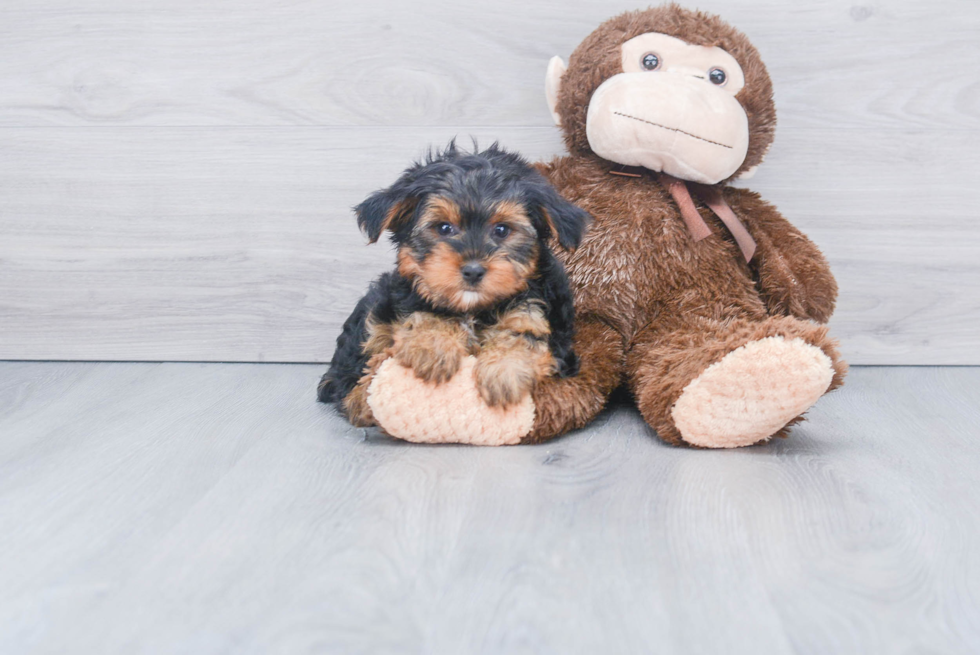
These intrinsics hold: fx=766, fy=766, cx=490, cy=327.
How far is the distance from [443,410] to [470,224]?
423mm

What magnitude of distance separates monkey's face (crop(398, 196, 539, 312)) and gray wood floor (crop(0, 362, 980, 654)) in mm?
378

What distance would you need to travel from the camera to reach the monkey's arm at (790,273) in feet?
6.65

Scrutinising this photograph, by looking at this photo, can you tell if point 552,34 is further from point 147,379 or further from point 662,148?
point 147,379

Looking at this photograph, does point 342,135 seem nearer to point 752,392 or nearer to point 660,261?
point 660,261

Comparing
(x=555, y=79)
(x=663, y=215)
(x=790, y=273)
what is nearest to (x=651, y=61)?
(x=555, y=79)

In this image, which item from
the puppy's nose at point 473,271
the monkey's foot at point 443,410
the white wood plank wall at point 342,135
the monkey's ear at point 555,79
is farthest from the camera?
the white wood plank wall at point 342,135

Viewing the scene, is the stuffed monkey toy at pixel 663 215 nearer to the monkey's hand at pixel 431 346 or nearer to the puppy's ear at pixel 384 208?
the monkey's hand at pixel 431 346

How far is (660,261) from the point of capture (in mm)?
2041

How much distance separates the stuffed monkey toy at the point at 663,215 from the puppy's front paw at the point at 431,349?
225mm

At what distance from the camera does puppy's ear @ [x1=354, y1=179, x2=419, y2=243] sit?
67.9 inches

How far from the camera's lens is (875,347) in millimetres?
2619

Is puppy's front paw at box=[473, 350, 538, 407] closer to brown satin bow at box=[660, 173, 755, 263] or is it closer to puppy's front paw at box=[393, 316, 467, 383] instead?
puppy's front paw at box=[393, 316, 467, 383]

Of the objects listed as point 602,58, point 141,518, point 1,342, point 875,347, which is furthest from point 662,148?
point 1,342

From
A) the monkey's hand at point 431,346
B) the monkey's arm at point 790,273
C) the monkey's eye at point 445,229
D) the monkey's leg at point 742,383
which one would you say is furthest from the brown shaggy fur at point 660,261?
the monkey's eye at point 445,229
